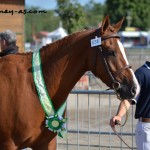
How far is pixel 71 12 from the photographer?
31609mm

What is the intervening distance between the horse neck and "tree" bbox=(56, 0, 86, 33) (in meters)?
26.4

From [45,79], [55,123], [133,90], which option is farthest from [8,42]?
[133,90]

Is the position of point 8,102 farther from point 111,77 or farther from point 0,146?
point 111,77

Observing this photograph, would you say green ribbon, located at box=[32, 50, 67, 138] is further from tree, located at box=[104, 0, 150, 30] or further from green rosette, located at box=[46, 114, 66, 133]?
tree, located at box=[104, 0, 150, 30]

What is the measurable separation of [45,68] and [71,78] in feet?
0.98

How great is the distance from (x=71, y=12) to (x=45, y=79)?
1066 inches

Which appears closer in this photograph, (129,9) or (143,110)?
(143,110)

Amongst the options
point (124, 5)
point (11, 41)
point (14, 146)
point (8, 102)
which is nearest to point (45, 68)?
point (8, 102)

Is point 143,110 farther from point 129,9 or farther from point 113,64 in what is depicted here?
point 129,9

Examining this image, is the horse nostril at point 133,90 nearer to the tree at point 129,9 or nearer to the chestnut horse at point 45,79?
the chestnut horse at point 45,79

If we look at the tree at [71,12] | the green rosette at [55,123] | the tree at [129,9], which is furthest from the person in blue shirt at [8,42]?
the tree at [129,9]

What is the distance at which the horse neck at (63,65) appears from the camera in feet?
15.6

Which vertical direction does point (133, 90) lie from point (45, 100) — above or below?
above

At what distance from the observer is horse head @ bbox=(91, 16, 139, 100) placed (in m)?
4.48
